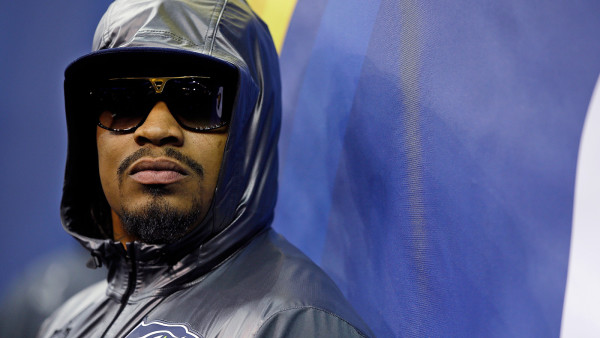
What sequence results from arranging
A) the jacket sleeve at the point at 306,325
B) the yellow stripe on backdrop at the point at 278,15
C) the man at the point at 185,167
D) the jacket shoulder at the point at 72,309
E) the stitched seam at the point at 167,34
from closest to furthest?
the jacket sleeve at the point at 306,325 < the man at the point at 185,167 < the stitched seam at the point at 167,34 < the jacket shoulder at the point at 72,309 < the yellow stripe on backdrop at the point at 278,15

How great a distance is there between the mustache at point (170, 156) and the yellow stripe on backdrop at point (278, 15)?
951 millimetres

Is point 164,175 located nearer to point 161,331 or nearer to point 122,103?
point 122,103

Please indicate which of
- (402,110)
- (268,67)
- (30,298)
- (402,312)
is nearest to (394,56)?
(402,110)

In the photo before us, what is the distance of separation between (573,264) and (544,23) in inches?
18.9

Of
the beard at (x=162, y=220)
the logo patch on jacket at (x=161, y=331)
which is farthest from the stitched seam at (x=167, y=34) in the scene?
the logo patch on jacket at (x=161, y=331)

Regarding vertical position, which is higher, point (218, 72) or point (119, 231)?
point (218, 72)

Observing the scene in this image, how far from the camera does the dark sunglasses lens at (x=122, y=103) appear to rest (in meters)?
1.33

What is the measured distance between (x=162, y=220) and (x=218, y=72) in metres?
0.39

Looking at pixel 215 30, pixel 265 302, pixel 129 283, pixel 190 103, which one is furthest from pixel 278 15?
pixel 265 302

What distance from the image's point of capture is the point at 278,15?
6.96 feet

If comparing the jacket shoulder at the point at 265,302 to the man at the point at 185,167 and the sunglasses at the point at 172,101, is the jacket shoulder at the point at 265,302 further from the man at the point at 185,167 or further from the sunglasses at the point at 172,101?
the sunglasses at the point at 172,101

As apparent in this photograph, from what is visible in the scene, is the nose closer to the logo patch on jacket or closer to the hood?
the hood

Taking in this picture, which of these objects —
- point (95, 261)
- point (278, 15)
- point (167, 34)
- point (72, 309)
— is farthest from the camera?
point (278, 15)

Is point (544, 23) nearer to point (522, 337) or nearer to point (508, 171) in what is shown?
point (508, 171)
